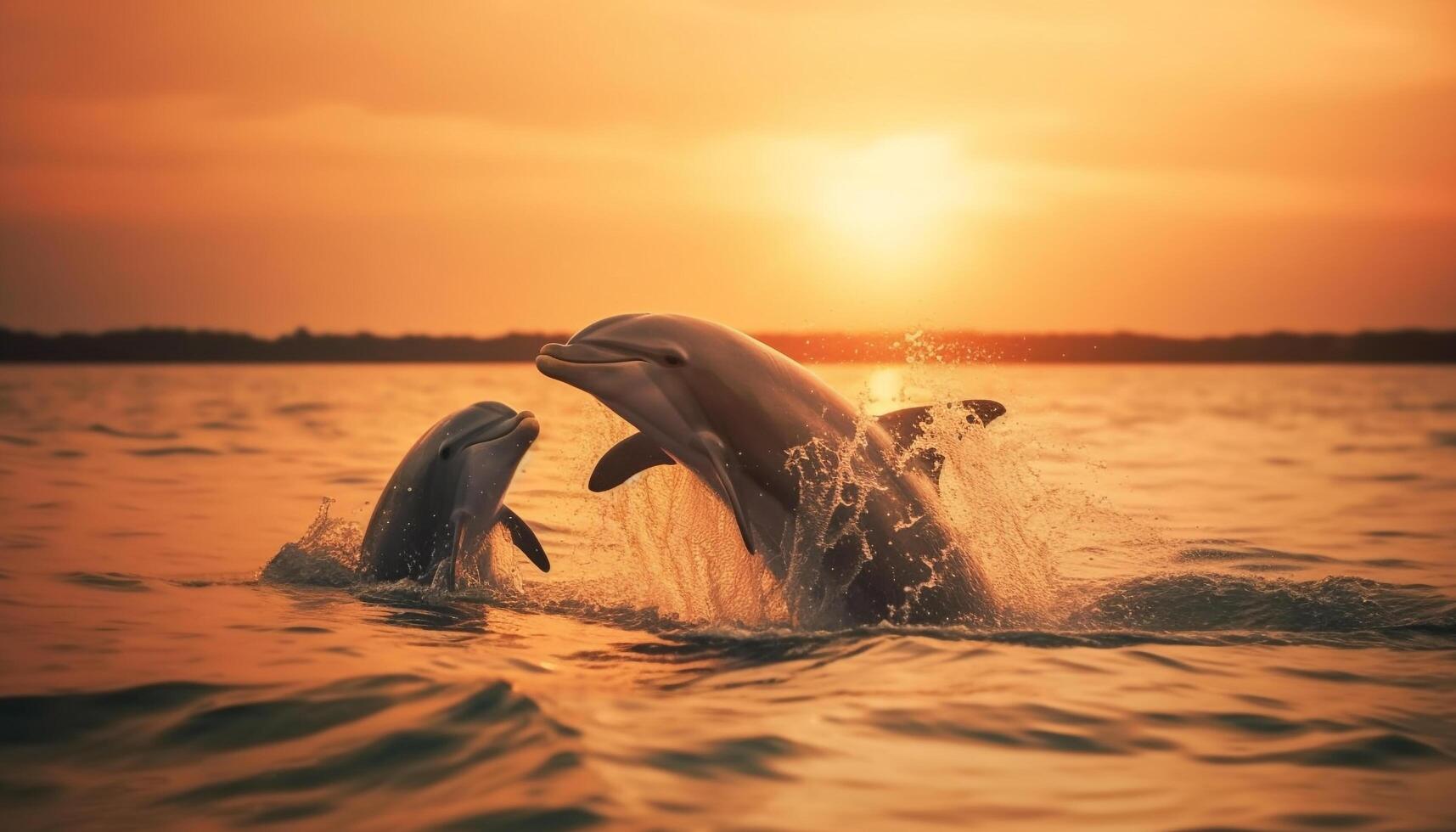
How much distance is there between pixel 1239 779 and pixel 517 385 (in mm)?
60693

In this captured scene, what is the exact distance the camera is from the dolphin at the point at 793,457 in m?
8.47

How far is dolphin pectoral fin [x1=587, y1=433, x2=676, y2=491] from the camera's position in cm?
907

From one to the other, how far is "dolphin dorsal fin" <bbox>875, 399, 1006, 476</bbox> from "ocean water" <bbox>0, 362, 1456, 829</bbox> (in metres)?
0.32

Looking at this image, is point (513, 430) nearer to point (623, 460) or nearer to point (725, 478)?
point (623, 460)

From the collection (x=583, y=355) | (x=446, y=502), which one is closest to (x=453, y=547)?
(x=446, y=502)

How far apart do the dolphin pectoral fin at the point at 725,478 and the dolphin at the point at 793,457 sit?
2 cm

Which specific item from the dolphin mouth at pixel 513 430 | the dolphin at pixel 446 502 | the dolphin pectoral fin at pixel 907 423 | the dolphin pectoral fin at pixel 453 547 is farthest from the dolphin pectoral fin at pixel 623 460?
the dolphin mouth at pixel 513 430

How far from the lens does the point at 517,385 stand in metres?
65.2

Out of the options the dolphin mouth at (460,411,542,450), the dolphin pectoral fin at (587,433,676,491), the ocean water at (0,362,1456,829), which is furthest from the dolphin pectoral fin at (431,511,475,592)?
the dolphin pectoral fin at (587,433,676,491)

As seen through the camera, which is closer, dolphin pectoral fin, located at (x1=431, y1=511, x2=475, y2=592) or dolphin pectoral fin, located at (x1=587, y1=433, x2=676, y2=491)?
dolphin pectoral fin, located at (x1=587, y1=433, x2=676, y2=491)

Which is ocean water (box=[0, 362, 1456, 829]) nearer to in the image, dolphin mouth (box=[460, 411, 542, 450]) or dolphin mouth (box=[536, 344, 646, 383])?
dolphin mouth (box=[460, 411, 542, 450])

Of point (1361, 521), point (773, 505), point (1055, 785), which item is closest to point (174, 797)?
point (1055, 785)

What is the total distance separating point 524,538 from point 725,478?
3.42m

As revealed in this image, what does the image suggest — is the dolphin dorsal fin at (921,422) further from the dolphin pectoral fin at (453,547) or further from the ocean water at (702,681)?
the dolphin pectoral fin at (453,547)
